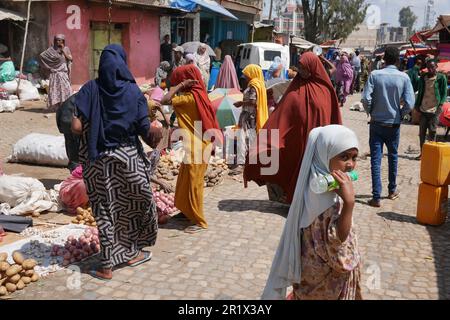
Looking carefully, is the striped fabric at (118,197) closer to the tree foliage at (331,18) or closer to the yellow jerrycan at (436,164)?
the yellow jerrycan at (436,164)

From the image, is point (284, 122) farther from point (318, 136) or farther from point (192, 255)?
point (318, 136)

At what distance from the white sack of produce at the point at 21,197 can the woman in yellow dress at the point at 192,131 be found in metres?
1.59

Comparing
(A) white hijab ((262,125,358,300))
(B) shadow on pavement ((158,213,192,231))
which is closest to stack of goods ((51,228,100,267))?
(B) shadow on pavement ((158,213,192,231))

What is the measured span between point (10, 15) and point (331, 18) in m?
35.5

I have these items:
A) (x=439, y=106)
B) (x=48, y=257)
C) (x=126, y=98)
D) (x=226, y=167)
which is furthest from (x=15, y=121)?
(x=439, y=106)

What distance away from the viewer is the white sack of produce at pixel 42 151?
7259 mm

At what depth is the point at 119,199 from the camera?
4012 millimetres

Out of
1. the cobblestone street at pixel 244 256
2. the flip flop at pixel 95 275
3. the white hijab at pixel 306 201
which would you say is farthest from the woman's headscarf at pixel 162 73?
the white hijab at pixel 306 201

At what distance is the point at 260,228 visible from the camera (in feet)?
17.4

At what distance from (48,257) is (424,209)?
4002 mm

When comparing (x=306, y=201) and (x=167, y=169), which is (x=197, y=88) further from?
(x=306, y=201)

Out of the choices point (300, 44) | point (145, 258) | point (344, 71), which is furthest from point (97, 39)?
point (300, 44)

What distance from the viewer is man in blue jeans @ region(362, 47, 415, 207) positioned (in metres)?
5.89

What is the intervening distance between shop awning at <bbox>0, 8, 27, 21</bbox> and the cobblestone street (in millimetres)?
6730
